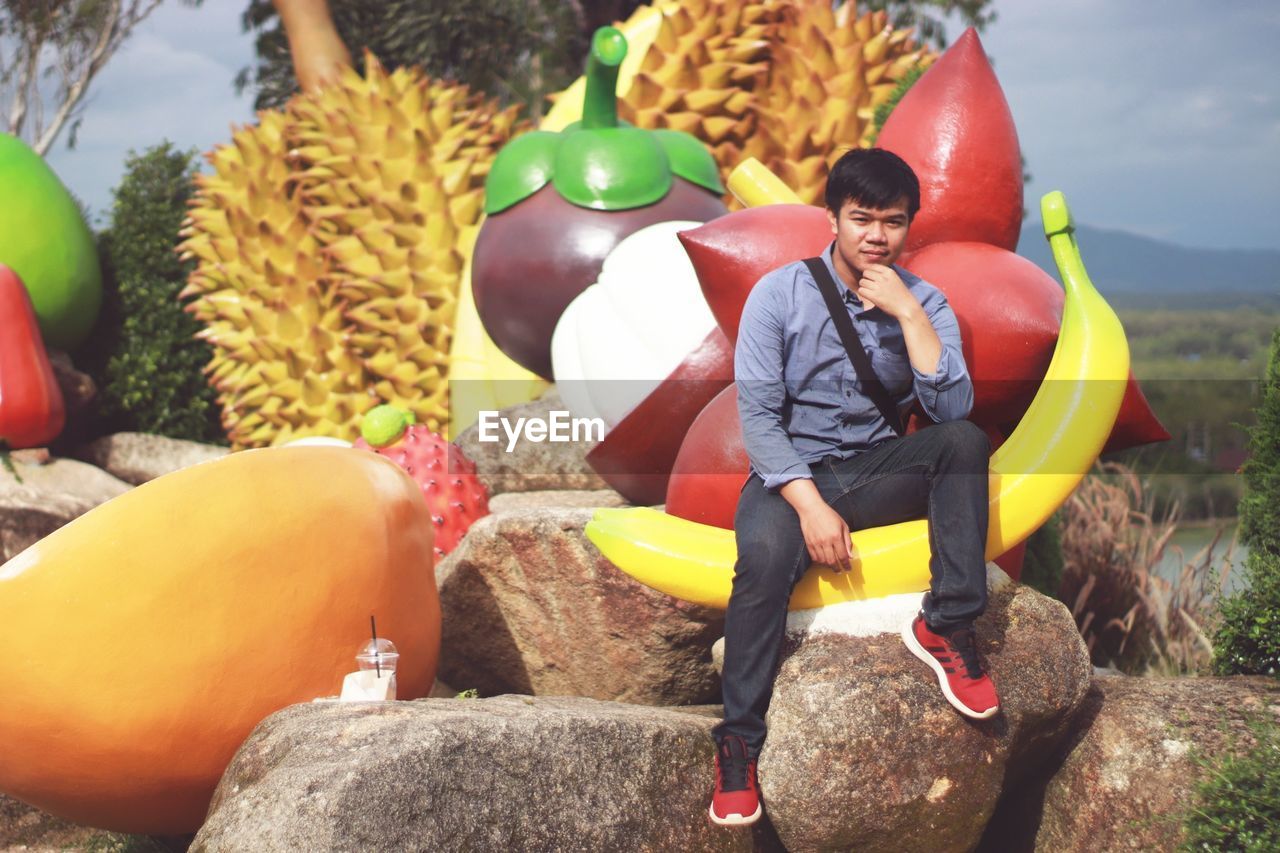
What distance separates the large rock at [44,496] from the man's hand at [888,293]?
4340 millimetres

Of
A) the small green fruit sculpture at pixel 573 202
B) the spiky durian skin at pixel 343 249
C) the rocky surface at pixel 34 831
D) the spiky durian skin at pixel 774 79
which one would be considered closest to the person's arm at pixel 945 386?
the small green fruit sculpture at pixel 573 202

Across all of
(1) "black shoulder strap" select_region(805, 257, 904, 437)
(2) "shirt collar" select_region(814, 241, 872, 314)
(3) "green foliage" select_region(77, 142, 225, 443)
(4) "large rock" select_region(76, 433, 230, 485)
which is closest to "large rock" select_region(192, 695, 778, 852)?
(1) "black shoulder strap" select_region(805, 257, 904, 437)

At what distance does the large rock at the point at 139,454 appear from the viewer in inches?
288

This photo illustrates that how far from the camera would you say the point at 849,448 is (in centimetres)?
250

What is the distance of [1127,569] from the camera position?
4930mm

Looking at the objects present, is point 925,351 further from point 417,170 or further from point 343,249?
point 343,249

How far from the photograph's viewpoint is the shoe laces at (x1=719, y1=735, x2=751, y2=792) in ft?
7.80

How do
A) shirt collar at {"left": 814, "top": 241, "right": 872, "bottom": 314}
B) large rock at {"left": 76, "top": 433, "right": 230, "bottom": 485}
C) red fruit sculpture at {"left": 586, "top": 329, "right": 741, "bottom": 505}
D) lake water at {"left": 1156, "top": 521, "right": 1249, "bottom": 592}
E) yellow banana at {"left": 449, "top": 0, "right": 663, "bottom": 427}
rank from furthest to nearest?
large rock at {"left": 76, "top": 433, "right": 230, "bottom": 485}, yellow banana at {"left": 449, "top": 0, "right": 663, "bottom": 427}, lake water at {"left": 1156, "top": 521, "right": 1249, "bottom": 592}, red fruit sculpture at {"left": 586, "top": 329, "right": 741, "bottom": 505}, shirt collar at {"left": 814, "top": 241, "right": 872, "bottom": 314}

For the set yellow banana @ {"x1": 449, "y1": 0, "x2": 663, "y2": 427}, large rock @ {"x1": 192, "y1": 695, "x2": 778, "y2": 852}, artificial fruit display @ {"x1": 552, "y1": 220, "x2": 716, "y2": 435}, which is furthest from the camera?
yellow banana @ {"x1": 449, "y1": 0, "x2": 663, "y2": 427}

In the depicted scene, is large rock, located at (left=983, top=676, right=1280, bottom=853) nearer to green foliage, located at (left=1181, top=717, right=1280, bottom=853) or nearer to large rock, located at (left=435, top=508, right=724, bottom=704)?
green foliage, located at (left=1181, top=717, right=1280, bottom=853)

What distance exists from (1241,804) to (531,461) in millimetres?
2851

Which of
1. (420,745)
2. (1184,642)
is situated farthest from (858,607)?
(1184,642)

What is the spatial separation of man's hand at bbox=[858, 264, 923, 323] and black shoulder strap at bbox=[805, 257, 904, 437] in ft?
0.19

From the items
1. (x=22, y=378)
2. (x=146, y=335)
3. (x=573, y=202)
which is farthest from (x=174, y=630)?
(x=146, y=335)
